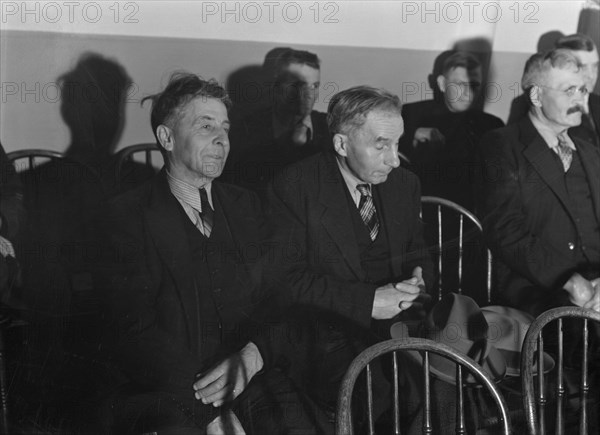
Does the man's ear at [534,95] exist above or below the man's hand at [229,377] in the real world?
above

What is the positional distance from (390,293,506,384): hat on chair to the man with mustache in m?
0.22

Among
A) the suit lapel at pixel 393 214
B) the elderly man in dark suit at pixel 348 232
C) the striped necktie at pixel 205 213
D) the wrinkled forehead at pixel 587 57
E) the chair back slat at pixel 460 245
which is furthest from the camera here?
the wrinkled forehead at pixel 587 57

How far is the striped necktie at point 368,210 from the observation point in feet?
7.25

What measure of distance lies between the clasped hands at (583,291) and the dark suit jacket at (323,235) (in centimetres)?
68

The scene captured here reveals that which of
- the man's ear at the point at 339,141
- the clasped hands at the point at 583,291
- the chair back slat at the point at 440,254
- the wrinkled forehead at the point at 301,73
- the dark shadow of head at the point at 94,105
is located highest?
the wrinkled forehead at the point at 301,73

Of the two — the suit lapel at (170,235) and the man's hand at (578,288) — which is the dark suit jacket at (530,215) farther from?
the suit lapel at (170,235)

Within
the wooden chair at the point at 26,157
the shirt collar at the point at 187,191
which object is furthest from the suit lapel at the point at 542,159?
the wooden chair at the point at 26,157

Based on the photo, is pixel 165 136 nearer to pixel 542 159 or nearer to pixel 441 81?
pixel 441 81

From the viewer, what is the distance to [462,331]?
2.27 m

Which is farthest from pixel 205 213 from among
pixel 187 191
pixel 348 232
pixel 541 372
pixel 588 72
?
pixel 588 72

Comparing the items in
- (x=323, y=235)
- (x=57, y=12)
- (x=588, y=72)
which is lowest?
(x=323, y=235)

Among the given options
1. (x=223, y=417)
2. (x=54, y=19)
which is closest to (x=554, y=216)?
(x=223, y=417)

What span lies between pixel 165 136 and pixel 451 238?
96 centimetres

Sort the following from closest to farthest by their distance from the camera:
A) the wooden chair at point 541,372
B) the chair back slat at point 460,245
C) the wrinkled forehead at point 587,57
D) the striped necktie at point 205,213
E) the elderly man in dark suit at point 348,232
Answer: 1. the wooden chair at point 541,372
2. the striped necktie at point 205,213
3. the elderly man in dark suit at point 348,232
4. the chair back slat at point 460,245
5. the wrinkled forehead at point 587,57
